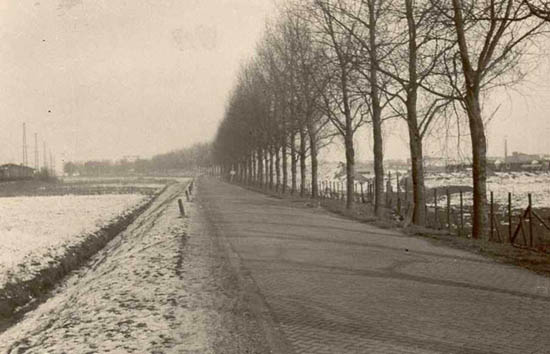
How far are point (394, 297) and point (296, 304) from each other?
1.46 metres

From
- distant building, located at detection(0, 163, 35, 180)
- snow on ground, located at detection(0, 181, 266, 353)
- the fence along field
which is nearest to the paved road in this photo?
snow on ground, located at detection(0, 181, 266, 353)

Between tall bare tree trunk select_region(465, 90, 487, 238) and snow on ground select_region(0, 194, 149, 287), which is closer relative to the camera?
snow on ground select_region(0, 194, 149, 287)

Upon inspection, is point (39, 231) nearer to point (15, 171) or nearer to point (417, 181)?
point (417, 181)

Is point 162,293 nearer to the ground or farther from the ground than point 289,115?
nearer to the ground

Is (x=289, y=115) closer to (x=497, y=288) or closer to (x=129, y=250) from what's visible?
(x=129, y=250)

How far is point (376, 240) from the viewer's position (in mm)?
13812

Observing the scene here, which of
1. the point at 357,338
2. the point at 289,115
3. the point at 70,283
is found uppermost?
the point at 289,115

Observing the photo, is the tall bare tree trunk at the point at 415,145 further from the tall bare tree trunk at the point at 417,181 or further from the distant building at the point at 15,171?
the distant building at the point at 15,171

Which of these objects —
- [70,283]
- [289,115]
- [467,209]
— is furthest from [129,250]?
[289,115]

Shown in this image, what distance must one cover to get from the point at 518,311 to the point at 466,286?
4.83 ft

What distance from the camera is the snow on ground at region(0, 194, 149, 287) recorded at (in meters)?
13.3

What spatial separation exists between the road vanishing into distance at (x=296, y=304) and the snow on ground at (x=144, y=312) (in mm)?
27

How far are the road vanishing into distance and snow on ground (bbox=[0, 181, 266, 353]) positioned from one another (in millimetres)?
27

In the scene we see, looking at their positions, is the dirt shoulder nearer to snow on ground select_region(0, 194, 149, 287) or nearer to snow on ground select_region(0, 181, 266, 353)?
snow on ground select_region(0, 181, 266, 353)
